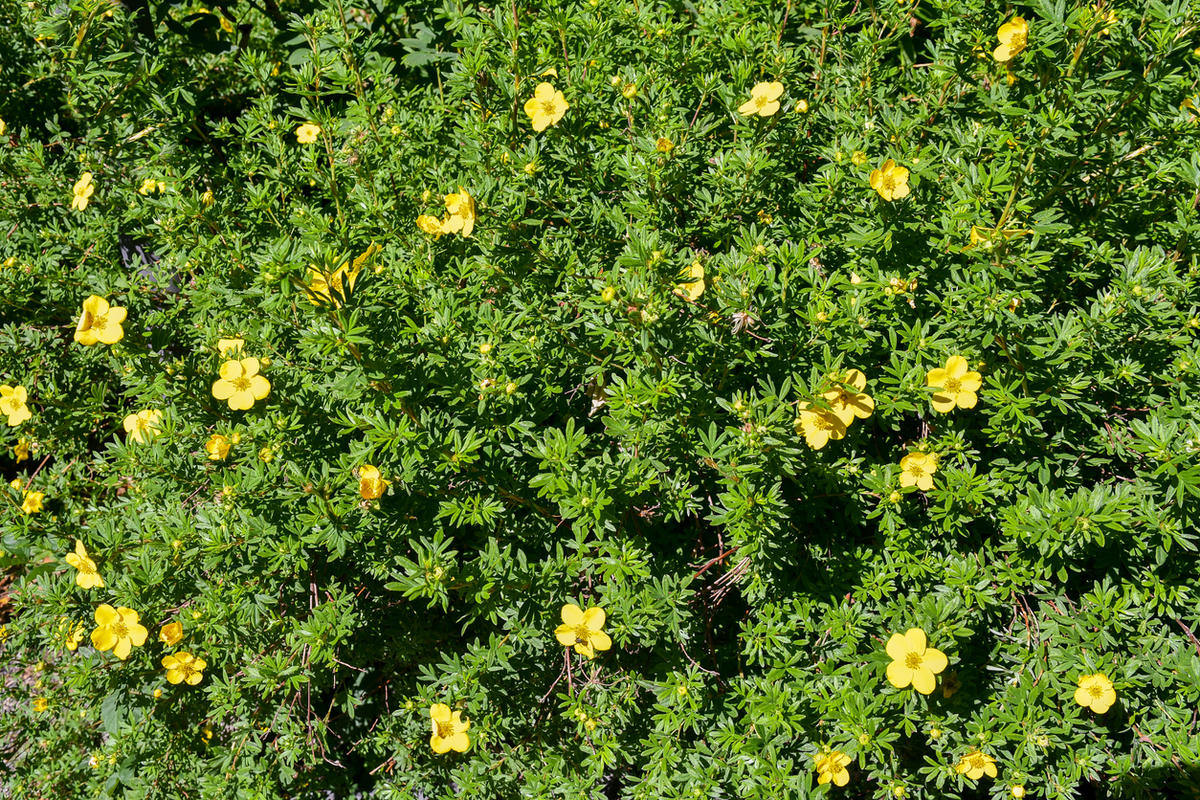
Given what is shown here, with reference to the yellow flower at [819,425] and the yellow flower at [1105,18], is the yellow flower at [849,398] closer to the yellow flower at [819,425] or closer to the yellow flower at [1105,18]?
the yellow flower at [819,425]

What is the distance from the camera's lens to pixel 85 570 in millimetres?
2516

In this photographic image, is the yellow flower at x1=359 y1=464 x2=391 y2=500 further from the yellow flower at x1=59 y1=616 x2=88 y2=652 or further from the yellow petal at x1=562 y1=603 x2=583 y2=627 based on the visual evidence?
the yellow flower at x1=59 y1=616 x2=88 y2=652

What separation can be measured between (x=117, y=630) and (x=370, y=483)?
106cm

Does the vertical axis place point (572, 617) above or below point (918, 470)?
below

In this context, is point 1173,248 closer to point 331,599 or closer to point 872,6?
point 872,6

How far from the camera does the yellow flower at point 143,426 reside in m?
2.65

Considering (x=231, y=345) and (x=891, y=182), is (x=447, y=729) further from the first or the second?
(x=891, y=182)

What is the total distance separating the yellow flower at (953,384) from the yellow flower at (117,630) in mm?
2459

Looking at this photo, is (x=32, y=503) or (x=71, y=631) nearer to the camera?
(x=71, y=631)

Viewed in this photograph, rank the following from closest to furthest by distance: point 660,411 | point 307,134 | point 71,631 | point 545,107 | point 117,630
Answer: point 660,411
point 117,630
point 545,107
point 71,631
point 307,134

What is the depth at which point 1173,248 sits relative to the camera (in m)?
2.56

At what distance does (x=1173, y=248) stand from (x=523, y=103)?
2.23m

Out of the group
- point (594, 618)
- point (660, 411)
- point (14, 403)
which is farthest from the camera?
point (14, 403)

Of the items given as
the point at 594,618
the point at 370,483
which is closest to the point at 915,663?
the point at 594,618
